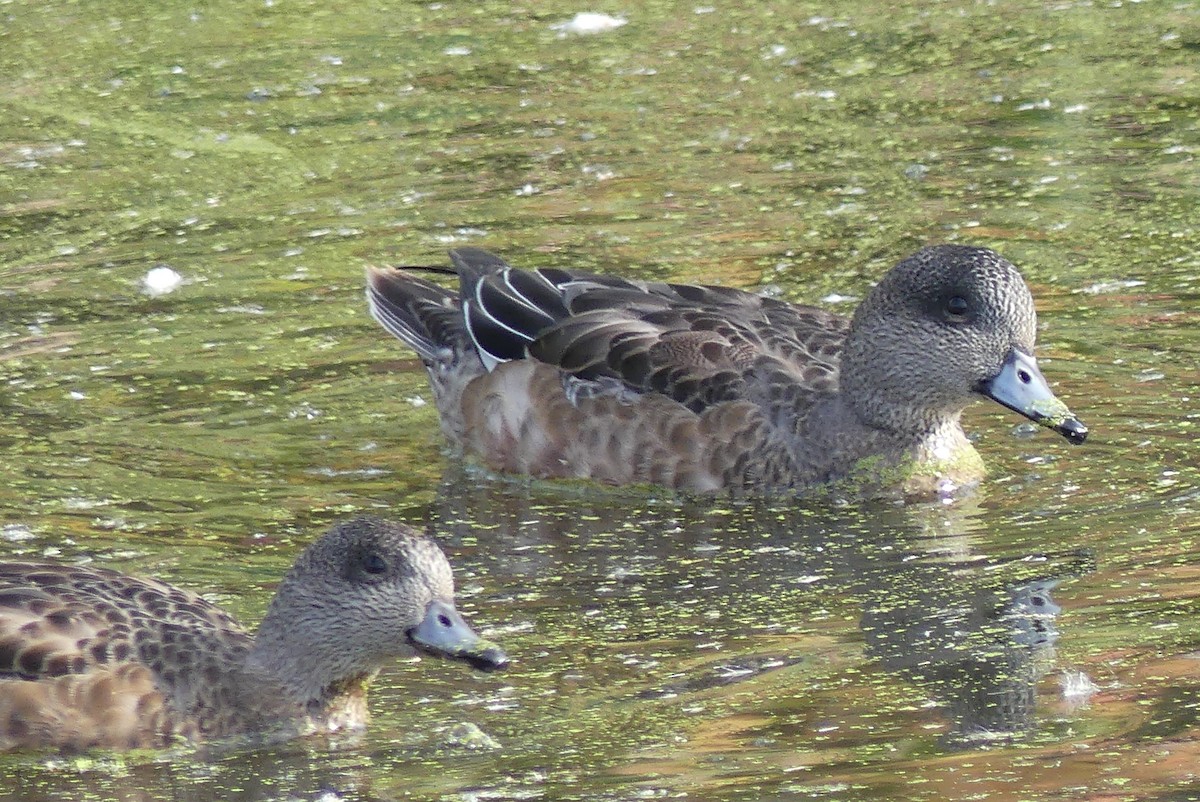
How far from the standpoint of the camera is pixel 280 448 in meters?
9.34

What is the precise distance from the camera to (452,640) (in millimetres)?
6449

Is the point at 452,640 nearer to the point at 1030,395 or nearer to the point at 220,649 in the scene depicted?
the point at 220,649

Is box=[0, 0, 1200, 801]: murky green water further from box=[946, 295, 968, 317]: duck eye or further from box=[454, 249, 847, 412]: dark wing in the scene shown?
box=[946, 295, 968, 317]: duck eye

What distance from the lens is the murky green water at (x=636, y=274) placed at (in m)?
6.37

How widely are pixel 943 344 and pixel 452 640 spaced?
3.11 metres

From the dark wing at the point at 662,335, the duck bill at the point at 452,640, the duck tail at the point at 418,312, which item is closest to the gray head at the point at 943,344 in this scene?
the dark wing at the point at 662,335

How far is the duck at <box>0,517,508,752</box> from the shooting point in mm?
6484

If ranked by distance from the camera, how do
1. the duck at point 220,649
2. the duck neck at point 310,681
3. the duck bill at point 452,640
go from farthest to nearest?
the duck neck at point 310,681 → the duck at point 220,649 → the duck bill at point 452,640

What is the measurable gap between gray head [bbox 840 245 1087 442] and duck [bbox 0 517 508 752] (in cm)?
285

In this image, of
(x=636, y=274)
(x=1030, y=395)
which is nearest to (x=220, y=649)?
(x=1030, y=395)

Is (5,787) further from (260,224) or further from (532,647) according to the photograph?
(260,224)

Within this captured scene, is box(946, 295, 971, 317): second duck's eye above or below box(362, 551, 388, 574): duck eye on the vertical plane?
above

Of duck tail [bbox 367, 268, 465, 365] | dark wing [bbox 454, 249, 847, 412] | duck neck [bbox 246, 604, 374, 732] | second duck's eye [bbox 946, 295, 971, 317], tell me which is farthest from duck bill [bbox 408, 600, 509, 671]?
duck tail [bbox 367, 268, 465, 365]

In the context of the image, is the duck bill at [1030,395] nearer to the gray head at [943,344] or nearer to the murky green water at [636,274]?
the gray head at [943,344]
